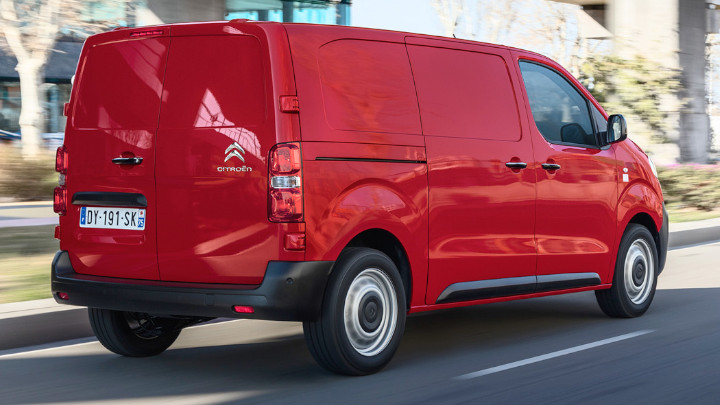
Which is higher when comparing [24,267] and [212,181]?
[212,181]

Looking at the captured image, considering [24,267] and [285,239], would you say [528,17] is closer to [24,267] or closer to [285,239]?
[24,267]

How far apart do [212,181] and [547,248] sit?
2505 mm

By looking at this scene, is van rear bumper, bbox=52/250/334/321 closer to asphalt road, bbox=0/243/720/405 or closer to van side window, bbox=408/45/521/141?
asphalt road, bbox=0/243/720/405

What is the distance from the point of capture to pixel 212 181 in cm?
538

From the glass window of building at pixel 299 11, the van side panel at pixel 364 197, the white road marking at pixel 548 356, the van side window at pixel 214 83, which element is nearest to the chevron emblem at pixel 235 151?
the van side window at pixel 214 83

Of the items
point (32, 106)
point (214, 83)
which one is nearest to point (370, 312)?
point (214, 83)

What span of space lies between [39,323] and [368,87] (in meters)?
2.78

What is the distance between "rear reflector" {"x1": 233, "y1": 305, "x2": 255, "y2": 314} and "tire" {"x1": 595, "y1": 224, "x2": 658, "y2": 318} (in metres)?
3.32

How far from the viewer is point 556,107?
719 cm

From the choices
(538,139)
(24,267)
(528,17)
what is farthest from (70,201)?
(528,17)

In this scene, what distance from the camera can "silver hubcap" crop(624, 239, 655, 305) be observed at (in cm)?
773

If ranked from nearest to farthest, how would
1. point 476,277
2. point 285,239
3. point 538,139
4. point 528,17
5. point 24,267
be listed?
point 285,239 < point 476,277 < point 538,139 < point 24,267 < point 528,17

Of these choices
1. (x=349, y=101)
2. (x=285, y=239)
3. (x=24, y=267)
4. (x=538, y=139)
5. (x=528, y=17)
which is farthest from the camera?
(x=528, y=17)

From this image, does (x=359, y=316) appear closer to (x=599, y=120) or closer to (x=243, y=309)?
A: (x=243, y=309)
